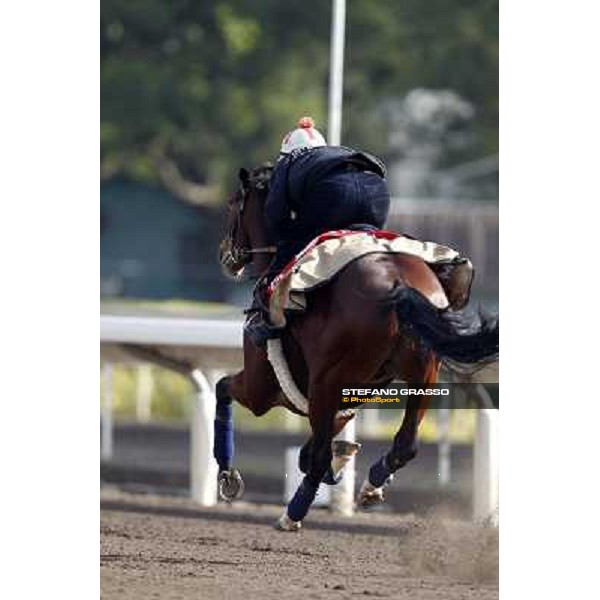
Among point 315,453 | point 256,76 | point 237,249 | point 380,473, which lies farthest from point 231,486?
point 256,76

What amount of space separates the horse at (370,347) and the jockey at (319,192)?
9.3 inches

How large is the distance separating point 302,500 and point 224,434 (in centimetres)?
49

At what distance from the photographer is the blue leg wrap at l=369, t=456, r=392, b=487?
7746 millimetres

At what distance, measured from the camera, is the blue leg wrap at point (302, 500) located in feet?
25.8

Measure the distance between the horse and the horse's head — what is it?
1.17ft

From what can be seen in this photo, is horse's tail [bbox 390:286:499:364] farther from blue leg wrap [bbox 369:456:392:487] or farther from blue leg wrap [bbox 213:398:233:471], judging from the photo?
blue leg wrap [bbox 213:398:233:471]

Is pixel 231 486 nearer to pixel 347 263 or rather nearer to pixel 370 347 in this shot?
pixel 370 347

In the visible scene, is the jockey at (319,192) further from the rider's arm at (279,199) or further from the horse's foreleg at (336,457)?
the horse's foreleg at (336,457)

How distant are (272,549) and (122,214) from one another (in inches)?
865

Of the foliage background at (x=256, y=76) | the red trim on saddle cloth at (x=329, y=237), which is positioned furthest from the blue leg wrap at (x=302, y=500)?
the foliage background at (x=256, y=76)

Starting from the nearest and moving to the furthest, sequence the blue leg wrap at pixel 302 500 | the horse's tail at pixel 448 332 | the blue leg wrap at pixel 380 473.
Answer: the horse's tail at pixel 448 332 → the blue leg wrap at pixel 380 473 → the blue leg wrap at pixel 302 500
